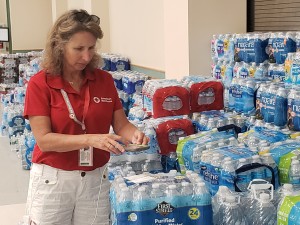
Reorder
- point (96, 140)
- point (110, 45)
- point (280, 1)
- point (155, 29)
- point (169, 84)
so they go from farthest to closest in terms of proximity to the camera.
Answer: point (110, 45)
point (155, 29)
point (280, 1)
point (169, 84)
point (96, 140)

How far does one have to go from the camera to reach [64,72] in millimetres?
2596

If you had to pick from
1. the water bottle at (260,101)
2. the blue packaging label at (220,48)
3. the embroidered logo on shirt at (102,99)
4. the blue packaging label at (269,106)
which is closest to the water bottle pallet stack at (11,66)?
the blue packaging label at (220,48)

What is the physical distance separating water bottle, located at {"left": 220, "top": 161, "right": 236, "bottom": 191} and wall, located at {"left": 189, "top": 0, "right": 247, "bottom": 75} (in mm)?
2679

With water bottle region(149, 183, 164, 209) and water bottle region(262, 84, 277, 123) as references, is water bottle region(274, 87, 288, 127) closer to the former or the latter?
water bottle region(262, 84, 277, 123)

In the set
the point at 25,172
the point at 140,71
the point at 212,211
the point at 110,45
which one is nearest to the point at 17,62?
the point at 110,45

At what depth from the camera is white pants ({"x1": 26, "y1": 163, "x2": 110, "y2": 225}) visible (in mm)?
2537

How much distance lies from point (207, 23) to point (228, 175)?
2.87 metres

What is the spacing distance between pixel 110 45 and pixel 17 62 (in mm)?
2864

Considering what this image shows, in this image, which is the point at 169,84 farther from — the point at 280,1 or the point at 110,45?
the point at 110,45

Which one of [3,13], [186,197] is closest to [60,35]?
[186,197]

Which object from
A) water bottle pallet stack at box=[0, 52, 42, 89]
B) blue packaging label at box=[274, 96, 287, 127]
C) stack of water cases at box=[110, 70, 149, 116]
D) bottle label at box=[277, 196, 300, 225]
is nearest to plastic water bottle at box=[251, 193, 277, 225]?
bottle label at box=[277, 196, 300, 225]

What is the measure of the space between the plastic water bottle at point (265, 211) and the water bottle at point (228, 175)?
0.29 meters

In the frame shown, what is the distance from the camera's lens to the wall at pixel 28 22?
49.3 ft

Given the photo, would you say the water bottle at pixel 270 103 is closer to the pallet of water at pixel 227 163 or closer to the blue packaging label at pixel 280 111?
the blue packaging label at pixel 280 111
